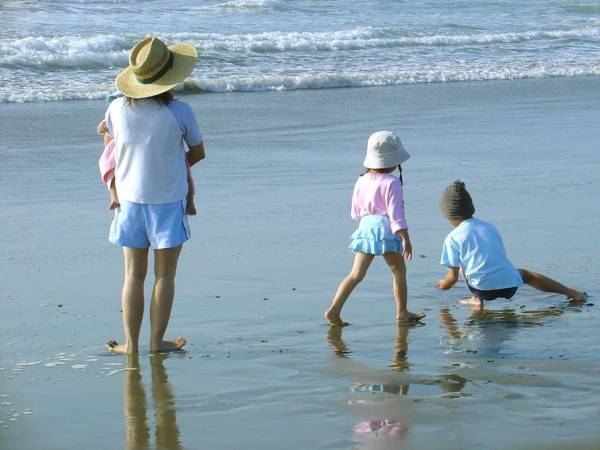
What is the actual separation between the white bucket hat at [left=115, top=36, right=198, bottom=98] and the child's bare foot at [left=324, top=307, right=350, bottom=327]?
4.76 ft

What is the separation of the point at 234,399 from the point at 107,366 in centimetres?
79

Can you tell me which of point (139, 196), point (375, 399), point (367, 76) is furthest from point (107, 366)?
point (367, 76)

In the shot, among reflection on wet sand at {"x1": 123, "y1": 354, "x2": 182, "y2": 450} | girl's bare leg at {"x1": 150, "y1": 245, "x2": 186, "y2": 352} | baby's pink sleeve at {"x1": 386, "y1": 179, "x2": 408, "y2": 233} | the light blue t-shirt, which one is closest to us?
reflection on wet sand at {"x1": 123, "y1": 354, "x2": 182, "y2": 450}

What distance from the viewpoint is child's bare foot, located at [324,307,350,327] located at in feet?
19.4

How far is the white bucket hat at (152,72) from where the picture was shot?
5.20 metres

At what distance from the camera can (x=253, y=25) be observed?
27344 millimetres

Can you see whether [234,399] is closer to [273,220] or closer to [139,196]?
[139,196]

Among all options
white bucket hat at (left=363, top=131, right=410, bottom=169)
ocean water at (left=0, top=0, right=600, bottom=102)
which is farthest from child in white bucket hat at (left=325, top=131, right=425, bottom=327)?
ocean water at (left=0, top=0, right=600, bottom=102)

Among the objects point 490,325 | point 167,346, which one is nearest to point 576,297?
point 490,325

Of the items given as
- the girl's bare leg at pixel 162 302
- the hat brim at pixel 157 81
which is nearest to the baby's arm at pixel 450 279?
the girl's bare leg at pixel 162 302

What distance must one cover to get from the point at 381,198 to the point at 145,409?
193 cm

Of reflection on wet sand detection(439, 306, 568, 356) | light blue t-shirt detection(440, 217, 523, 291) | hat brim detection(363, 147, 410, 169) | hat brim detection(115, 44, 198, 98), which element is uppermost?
hat brim detection(115, 44, 198, 98)

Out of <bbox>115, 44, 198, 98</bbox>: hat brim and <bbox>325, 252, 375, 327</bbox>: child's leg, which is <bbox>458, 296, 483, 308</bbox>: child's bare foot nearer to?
<bbox>325, 252, 375, 327</bbox>: child's leg

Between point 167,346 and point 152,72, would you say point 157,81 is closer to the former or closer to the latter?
point 152,72
